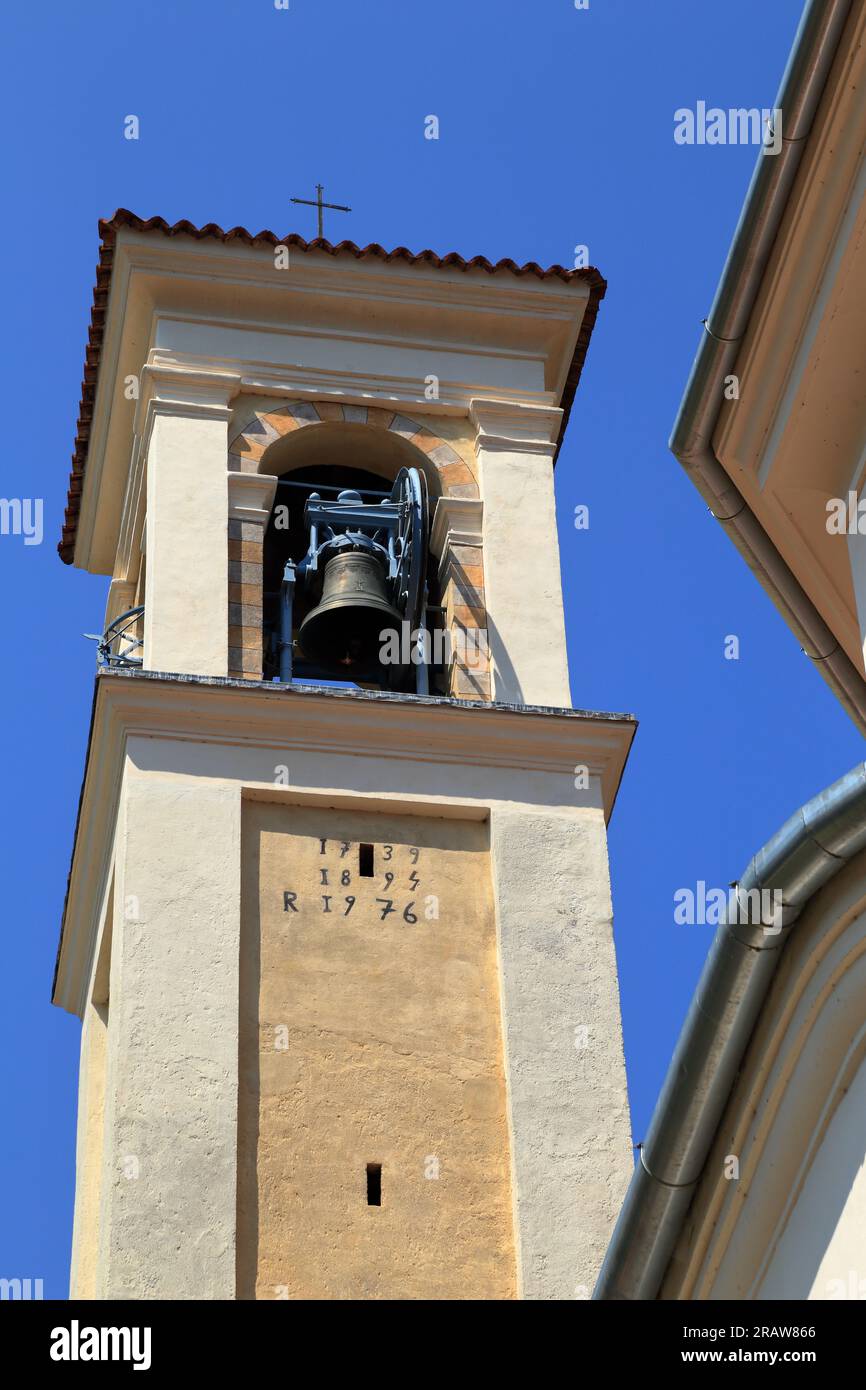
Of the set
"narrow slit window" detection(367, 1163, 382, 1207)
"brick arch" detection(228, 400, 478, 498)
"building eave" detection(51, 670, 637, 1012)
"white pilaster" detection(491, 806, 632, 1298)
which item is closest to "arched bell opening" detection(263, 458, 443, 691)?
"brick arch" detection(228, 400, 478, 498)

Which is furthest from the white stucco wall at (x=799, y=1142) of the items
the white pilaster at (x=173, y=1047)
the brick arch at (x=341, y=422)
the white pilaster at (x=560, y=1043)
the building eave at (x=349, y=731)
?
the brick arch at (x=341, y=422)

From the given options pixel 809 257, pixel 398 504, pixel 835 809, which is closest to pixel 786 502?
pixel 809 257

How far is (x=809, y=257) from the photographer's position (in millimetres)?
9125

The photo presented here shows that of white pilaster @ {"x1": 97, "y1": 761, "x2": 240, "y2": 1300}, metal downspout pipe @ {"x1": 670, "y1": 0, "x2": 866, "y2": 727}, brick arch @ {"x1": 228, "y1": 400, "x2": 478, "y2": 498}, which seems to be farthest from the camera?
brick arch @ {"x1": 228, "y1": 400, "x2": 478, "y2": 498}

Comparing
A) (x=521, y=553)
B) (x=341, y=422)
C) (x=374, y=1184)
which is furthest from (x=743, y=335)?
(x=341, y=422)

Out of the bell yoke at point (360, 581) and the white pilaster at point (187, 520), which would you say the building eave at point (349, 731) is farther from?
the bell yoke at point (360, 581)

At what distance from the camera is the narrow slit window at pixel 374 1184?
43.9 ft

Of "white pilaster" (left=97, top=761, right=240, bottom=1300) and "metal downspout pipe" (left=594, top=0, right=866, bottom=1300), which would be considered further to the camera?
"white pilaster" (left=97, top=761, right=240, bottom=1300)

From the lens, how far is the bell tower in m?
13.4

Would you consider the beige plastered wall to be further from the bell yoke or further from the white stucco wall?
the white stucco wall

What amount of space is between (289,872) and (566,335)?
13.9ft

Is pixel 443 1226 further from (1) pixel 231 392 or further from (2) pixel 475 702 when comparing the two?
(1) pixel 231 392

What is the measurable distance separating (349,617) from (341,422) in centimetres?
161

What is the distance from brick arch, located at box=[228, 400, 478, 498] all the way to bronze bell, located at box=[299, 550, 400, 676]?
91 cm
